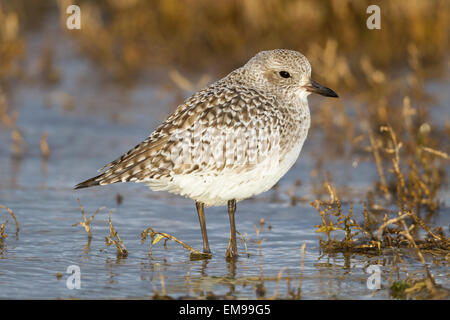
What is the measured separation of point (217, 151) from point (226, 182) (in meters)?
0.24

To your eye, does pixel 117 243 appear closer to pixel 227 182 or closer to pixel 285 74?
pixel 227 182

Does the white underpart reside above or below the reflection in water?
below

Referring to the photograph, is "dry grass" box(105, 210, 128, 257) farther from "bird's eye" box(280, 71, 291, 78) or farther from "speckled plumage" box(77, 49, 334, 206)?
"bird's eye" box(280, 71, 291, 78)

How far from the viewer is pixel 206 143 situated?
19.8ft

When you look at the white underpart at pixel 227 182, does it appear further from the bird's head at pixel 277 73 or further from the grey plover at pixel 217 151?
the bird's head at pixel 277 73

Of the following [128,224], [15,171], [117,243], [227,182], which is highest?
[15,171]

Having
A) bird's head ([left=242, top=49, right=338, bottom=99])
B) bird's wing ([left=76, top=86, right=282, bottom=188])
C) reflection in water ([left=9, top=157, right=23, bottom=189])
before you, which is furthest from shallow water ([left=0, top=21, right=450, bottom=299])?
bird's head ([left=242, top=49, right=338, bottom=99])

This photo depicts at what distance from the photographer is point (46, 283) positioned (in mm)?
5637

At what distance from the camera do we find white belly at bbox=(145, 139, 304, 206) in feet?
19.8

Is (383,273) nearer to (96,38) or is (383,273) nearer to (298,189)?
(298,189)

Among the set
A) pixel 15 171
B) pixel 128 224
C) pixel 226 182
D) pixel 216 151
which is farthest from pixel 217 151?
pixel 15 171

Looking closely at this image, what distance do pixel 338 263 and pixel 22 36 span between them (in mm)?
8662

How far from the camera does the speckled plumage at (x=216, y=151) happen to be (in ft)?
19.6
